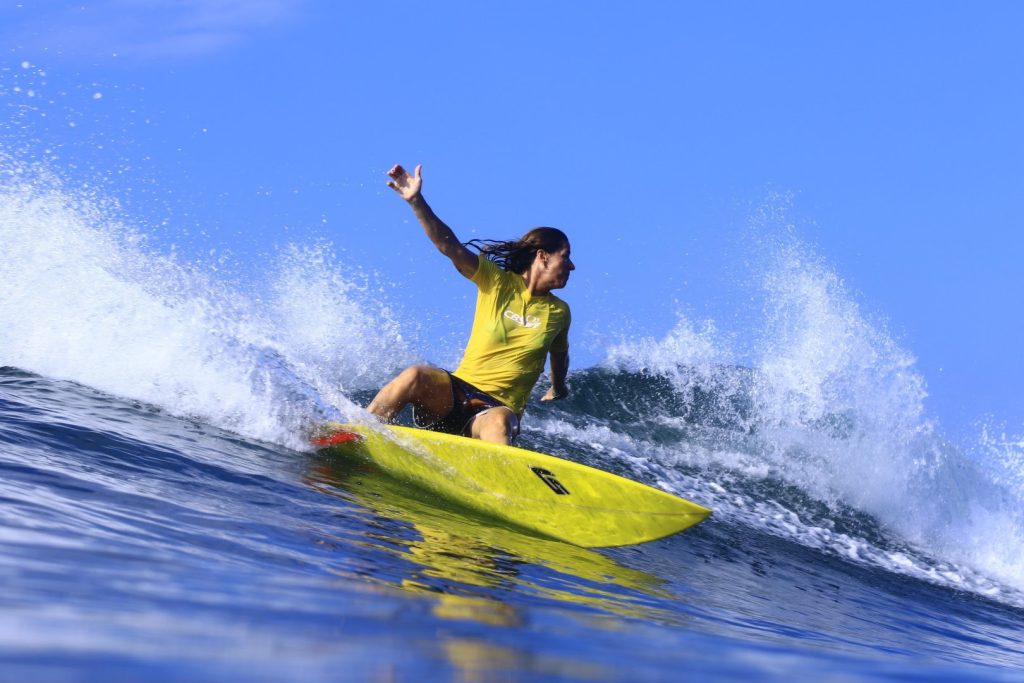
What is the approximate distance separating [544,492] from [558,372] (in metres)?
1.28

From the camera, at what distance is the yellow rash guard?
243 inches

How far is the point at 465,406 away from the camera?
6137 millimetres

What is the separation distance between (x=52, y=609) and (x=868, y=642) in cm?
353

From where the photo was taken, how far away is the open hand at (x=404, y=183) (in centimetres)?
600

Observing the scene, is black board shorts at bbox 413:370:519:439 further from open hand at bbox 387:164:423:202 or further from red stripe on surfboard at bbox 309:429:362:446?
open hand at bbox 387:164:423:202

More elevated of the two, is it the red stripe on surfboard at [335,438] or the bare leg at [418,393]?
the bare leg at [418,393]

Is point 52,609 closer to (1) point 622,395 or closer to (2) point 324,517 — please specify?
(2) point 324,517

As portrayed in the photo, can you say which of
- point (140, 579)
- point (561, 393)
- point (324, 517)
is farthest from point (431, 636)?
point (561, 393)

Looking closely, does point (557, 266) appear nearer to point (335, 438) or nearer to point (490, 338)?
point (490, 338)

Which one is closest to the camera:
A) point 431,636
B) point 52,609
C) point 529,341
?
point 52,609

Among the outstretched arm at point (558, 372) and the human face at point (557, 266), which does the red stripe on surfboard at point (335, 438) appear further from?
the human face at point (557, 266)

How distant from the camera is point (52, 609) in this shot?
211cm

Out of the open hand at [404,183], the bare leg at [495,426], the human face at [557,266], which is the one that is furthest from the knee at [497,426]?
the open hand at [404,183]

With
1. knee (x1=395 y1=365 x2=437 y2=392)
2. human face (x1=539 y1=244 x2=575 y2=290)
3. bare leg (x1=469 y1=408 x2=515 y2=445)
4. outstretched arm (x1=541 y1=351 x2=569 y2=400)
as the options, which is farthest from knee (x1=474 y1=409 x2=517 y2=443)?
human face (x1=539 y1=244 x2=575 y2=290)
